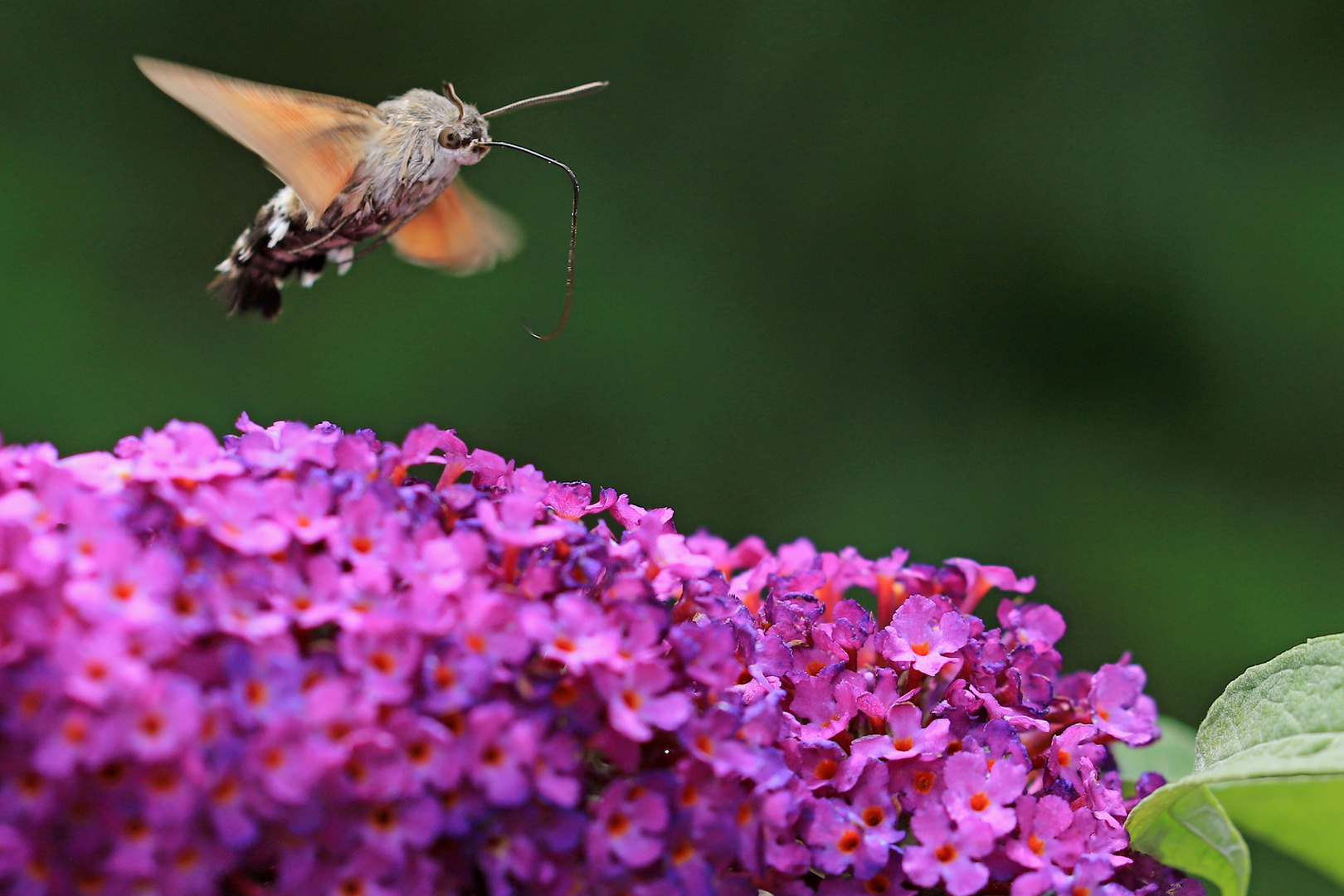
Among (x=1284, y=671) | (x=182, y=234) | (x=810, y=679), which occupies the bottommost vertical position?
(x=1284, y=671)

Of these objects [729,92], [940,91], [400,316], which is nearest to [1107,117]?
[940,91]

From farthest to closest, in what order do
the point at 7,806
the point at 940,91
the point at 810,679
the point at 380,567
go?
the point at 940,91 → the point at 810,679 → the point at 380,567 → the point at 7,806

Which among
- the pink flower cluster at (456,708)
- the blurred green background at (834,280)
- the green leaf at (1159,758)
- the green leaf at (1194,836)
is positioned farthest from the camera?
the blurred green background at (834,280)

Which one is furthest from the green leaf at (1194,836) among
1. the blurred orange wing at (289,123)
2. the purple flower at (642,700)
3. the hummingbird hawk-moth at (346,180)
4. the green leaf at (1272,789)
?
the blurred orange wing at (289,123)

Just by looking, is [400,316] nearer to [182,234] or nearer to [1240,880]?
[182,234]

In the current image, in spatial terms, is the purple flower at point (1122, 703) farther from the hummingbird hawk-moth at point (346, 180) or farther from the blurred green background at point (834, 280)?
the blurred green background at point (834, 280)

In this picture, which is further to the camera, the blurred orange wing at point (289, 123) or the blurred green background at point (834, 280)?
the blurred green background at point (834, 280)
